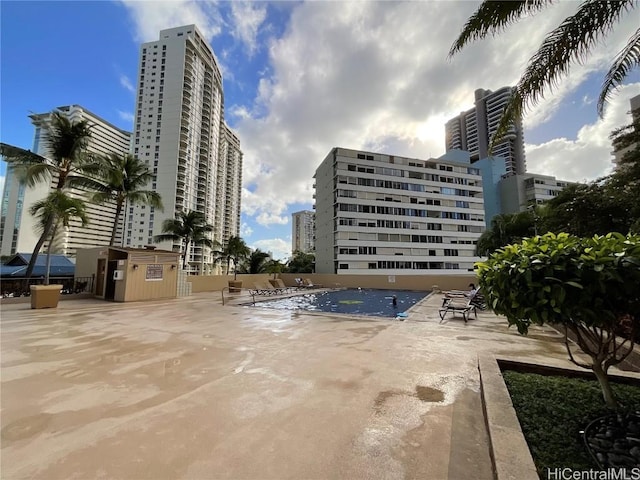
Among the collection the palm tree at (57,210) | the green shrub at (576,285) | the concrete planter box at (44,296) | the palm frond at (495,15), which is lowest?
the concrete planter box at (44,296)

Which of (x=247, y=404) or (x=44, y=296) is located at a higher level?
(x=44, y=296)

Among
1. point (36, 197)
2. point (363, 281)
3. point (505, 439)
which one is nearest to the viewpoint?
point (505, 439)

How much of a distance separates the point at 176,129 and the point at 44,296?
7128 centimetres

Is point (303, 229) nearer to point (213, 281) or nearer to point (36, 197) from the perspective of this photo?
point (213, 281)

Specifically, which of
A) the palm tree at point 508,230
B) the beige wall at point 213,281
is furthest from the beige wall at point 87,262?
the palm tree at point 508,230

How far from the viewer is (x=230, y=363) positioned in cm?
480

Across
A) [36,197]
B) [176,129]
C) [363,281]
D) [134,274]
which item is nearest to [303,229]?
[176,129]

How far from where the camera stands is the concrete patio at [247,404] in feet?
7.44

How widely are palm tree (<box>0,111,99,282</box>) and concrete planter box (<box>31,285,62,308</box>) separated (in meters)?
3.96

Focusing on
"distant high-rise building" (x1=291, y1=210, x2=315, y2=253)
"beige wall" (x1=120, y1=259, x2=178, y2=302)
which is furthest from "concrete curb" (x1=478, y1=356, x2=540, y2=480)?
"distant high-rise building" (x1=291, y1=210, x2=315, y2=253)

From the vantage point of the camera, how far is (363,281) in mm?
26359

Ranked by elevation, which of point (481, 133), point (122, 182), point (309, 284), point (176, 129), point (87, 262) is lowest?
point (309, 284)

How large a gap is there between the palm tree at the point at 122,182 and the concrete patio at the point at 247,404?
12105 millimetres

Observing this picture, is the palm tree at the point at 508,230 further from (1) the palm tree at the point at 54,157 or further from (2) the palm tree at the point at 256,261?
(1) the palm tree at the point at 54,157
